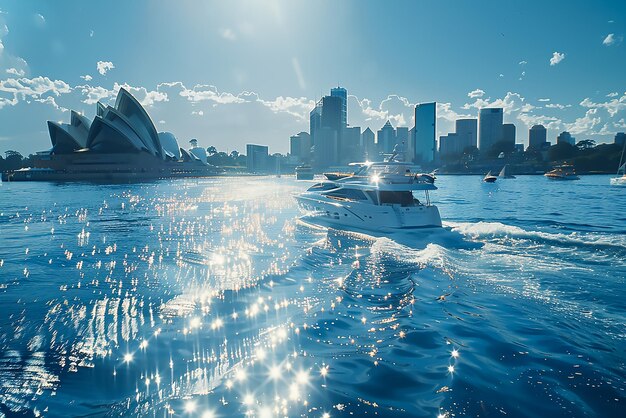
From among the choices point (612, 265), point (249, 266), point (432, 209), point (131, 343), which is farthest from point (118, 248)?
point (612, 265)

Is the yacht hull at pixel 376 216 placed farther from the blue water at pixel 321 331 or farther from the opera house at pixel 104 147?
the opera house at pixel 104 147

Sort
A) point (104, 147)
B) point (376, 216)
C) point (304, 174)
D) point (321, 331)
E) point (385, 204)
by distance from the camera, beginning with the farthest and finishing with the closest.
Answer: point (304, 174) < point (104, 147) < point (376, 216) < point (385, 204) < point (321, 331)

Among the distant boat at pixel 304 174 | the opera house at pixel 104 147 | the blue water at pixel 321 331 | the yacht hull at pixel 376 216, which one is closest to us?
the blue water at pixel 321 331

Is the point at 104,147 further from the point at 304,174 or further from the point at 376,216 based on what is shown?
the point at 376,216

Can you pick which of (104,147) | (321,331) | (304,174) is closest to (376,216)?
(321,331)

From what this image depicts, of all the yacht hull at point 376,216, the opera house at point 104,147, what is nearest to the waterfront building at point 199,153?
the opera house at point 104,147
